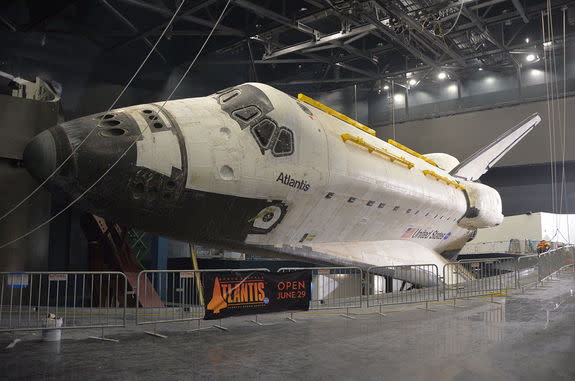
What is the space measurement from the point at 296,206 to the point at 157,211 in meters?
2.55

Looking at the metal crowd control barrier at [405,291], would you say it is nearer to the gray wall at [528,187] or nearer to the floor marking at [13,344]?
the floor marking at [13,344]

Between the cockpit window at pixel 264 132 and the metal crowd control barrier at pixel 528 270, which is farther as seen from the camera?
the metal crowd control barrier at pixel 528 270

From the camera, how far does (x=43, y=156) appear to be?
5.97m

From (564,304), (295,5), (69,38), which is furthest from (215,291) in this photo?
(295,5)

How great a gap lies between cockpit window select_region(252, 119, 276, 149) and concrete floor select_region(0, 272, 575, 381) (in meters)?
2.93

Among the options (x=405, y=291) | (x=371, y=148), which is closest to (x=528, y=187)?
(x=405, y=291)

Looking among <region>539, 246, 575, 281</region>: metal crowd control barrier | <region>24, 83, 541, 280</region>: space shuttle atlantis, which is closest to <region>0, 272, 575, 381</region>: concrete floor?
<region>24, 83, 541, 280</region>: space shuttle atlantis

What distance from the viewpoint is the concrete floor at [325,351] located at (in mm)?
4242

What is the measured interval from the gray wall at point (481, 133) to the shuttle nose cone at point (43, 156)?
24.4 metres

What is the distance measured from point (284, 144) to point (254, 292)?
2562 mm

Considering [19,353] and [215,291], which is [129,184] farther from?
[19,353]

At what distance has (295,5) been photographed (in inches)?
683

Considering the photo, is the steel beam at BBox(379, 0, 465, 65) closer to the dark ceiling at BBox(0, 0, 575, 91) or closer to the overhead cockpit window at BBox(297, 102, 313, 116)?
the dark ceiling at BBox(0, 0, 575, 91)

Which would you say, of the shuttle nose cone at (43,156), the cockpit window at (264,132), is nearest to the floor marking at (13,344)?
the shuttle nose cone at (43,156)
